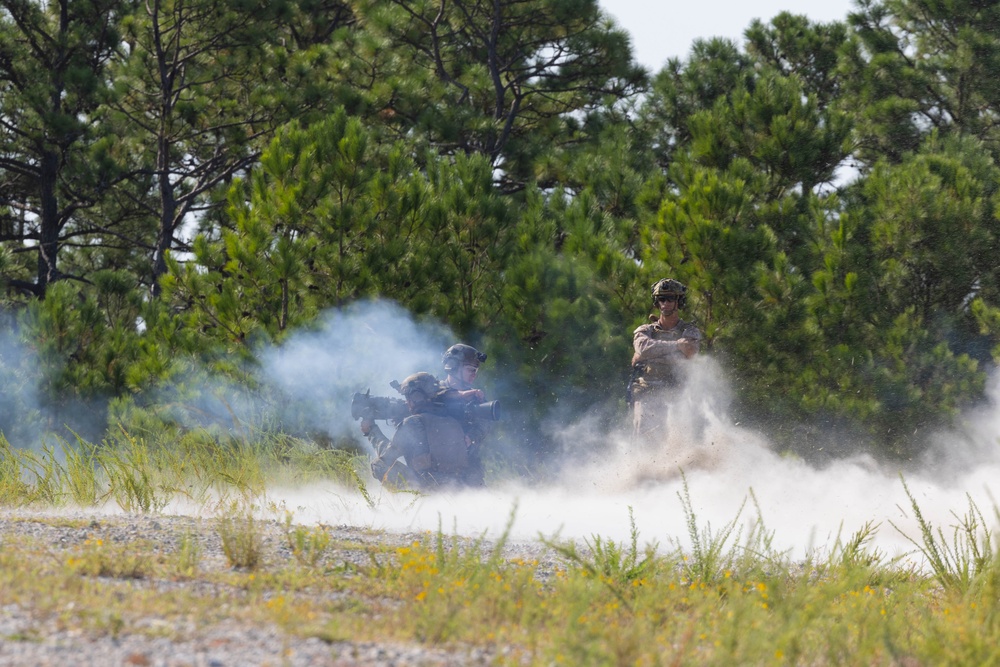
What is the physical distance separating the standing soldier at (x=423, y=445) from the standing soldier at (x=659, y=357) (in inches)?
60.3

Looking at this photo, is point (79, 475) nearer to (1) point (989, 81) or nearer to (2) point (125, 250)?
(2) point (125, 250)

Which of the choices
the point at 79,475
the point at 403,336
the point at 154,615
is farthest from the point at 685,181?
the point at 154,615

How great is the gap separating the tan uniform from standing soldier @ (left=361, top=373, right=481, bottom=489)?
5.00 feet

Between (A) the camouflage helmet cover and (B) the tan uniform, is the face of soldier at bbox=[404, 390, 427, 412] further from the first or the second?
(B) the tan uniform

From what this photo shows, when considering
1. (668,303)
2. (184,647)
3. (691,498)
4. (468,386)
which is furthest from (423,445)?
(184,647)

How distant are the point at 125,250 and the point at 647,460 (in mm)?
13049

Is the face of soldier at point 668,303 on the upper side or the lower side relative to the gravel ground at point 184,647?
upper

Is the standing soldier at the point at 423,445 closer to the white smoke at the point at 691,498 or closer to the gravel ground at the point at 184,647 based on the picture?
the white smoke at the point at 691,498

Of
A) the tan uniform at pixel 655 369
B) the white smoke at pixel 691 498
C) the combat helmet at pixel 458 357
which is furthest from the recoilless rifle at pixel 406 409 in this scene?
the tan uniform at pixel 655 369

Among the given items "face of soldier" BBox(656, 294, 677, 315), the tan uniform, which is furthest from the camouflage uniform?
"face of soldier" BBox(656, 294, 677, 315)

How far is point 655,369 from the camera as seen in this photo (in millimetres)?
9227

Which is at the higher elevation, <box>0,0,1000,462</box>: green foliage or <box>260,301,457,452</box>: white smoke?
<box>0,0,1000,462</box>: green foliage

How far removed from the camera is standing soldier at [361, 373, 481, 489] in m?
8.84

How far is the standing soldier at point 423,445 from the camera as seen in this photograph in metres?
8.84
